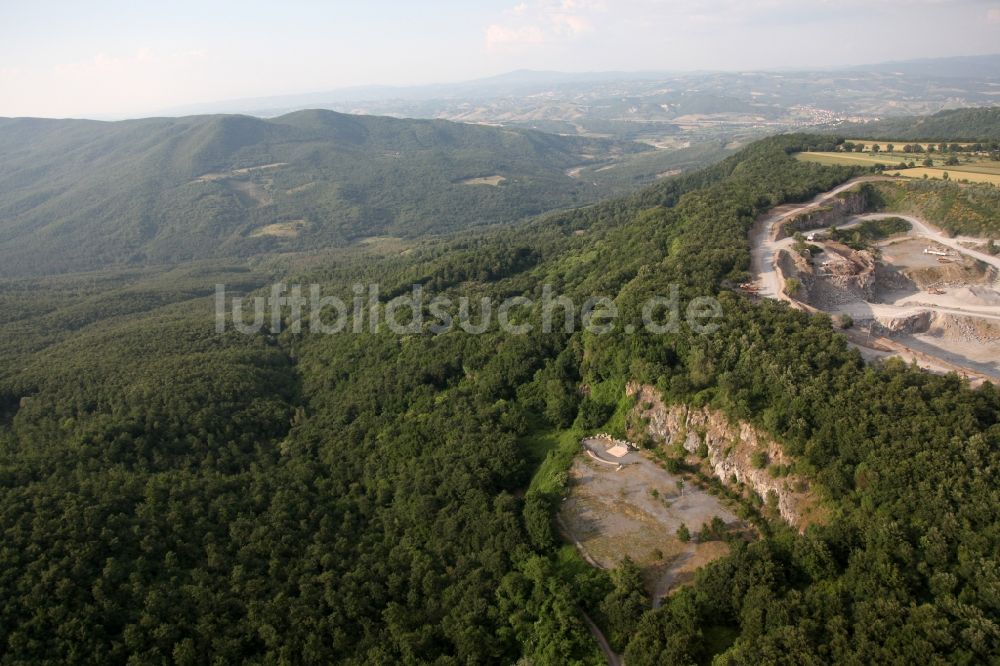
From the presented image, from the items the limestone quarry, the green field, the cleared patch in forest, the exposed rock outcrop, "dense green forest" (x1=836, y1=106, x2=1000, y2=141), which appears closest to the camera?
the cleared patch in forest

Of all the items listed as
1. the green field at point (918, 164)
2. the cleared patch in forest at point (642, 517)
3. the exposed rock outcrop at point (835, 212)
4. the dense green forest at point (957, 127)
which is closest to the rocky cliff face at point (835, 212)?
the exposed rock outcrop at point (835, 212)

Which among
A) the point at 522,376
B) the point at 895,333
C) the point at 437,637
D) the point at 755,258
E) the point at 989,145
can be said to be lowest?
the point at 437,637

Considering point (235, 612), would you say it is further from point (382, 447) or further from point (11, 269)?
point (11, 269)

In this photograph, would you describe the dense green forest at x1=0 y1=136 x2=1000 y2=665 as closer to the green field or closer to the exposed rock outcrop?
the exposed rock outcrop

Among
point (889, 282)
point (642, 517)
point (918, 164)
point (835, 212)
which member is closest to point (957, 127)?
point (918, 164)

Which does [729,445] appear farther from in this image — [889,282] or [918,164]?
[918,164]

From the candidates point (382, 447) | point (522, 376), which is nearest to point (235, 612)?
point (382, 447)

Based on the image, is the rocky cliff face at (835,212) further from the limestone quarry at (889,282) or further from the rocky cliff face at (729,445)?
the rocky cliff face at (729,445)

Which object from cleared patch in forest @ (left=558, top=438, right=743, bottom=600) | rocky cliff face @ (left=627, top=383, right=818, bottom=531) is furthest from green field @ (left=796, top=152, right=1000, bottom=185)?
cleared patch in forest @ (left=558, top=438, right=743, bottom=600)
